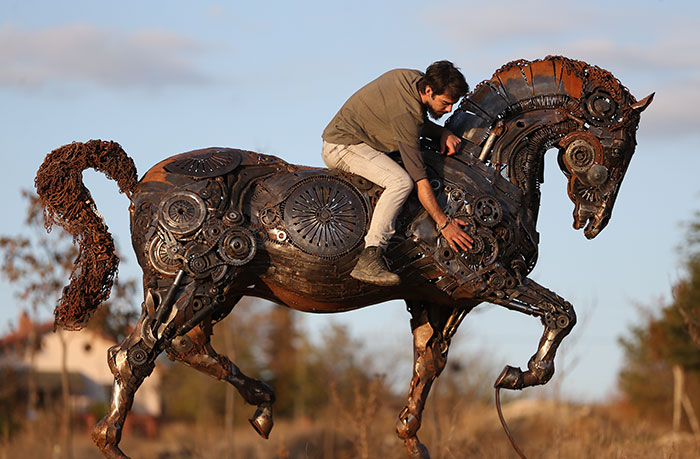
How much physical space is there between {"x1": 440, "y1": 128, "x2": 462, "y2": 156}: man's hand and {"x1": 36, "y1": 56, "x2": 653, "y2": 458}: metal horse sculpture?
3.4 inches

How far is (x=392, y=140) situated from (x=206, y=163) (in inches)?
49.6

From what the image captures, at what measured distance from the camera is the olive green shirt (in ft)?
19.6

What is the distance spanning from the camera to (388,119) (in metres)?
6.13

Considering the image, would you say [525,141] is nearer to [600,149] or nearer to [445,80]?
[600,149]

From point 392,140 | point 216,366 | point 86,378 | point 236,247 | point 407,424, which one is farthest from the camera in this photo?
point 86,378

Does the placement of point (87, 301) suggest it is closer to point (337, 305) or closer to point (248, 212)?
point (248, 212)

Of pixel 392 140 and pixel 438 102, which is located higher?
pixel 438 102

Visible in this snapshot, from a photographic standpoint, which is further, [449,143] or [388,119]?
[449,143]

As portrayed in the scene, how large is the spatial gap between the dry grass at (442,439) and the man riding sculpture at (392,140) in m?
2.80

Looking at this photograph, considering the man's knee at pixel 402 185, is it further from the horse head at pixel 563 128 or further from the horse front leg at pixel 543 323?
the horse front leg at pixel 543 323

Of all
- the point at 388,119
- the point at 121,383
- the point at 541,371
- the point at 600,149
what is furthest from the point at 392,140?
the point at 121,383

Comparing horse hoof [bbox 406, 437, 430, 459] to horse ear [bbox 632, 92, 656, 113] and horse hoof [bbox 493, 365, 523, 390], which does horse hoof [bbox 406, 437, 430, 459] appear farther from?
horse ear [bbox 632, 92, 656, 113]

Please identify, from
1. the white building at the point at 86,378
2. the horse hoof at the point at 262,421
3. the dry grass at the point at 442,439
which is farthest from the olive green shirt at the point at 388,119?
the white building at the point at 86,378

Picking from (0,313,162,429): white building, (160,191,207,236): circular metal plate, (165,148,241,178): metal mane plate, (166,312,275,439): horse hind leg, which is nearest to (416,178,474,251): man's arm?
(165,148,241,178): metal mane plate
